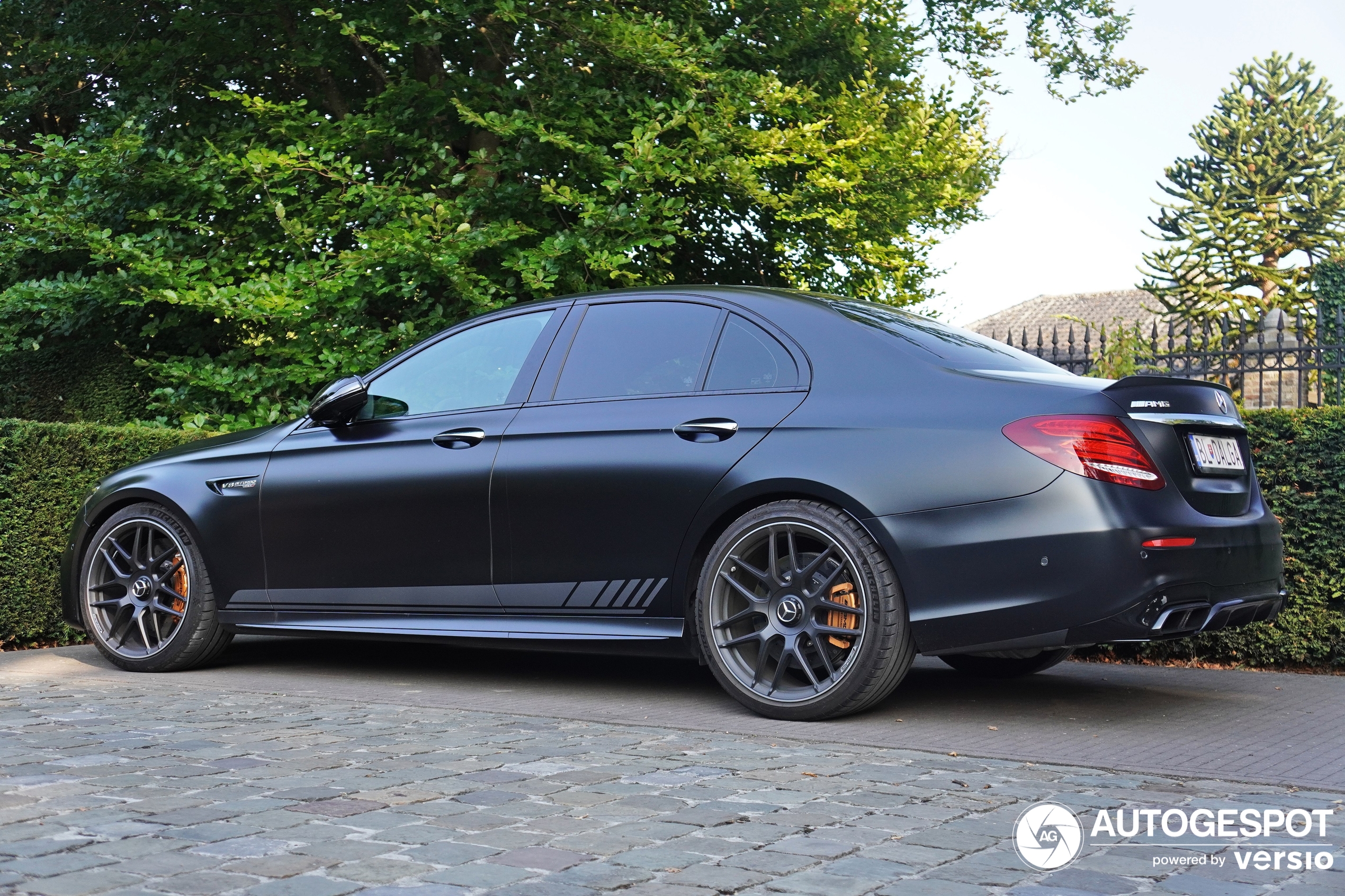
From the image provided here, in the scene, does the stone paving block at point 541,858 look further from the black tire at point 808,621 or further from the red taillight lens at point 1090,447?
the red taillight lens at point 1090,447

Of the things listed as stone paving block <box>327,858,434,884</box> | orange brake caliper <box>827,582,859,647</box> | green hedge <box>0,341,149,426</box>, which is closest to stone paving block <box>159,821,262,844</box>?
stone paving block <box>327,858,434,884</box>

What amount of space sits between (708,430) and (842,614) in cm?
86

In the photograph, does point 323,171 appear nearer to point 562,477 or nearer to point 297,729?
point 562,477

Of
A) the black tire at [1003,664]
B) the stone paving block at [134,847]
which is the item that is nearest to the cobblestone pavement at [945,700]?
the black tire at [1003,664]

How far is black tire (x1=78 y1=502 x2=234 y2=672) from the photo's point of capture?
6383mm

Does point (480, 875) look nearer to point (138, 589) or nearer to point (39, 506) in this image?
point (138, 589)

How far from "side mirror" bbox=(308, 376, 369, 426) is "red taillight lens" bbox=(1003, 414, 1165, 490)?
9.54ft

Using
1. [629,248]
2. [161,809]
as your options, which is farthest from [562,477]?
[629,248]

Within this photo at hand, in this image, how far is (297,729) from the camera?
4.78 meters

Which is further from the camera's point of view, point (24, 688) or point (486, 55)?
point (486, 55)

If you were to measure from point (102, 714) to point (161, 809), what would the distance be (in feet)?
5.87

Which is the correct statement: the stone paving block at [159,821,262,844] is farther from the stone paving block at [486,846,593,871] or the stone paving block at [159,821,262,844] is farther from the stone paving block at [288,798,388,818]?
the stone paving block at [486,846,593,871]

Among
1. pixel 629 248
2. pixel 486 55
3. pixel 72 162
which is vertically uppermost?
pixel 486 55

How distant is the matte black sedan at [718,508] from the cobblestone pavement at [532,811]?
540mm
